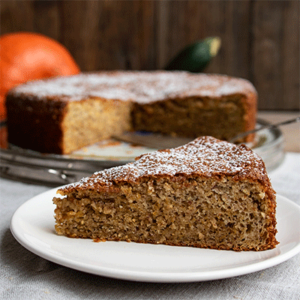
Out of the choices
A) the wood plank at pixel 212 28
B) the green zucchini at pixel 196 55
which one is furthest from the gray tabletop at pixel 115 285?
the wood plank at pixel 212 28

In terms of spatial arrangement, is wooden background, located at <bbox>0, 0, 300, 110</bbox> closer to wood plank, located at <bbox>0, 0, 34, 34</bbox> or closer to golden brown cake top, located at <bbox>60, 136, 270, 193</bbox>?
wood plank, located at <bbox>0, 0, 34, 34</bbox>

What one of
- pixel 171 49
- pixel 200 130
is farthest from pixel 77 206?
pixel 171 49

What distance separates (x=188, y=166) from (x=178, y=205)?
16 centimetres

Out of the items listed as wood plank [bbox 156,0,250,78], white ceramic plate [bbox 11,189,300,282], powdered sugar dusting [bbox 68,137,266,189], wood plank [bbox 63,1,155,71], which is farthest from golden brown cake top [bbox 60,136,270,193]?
wood plank [bbox 63,1,155,71]

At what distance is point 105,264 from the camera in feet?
4.78

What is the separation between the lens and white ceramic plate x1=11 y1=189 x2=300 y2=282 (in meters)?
1.34

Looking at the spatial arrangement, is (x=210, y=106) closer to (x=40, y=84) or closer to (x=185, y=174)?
(x=40, y=84)

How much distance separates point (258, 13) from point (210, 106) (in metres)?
1.99

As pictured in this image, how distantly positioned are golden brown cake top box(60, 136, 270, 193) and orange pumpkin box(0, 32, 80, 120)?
2.74 m

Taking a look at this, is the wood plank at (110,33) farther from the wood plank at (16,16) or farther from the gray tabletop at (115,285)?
the gray tabletop at (115,285)

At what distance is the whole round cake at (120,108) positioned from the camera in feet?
10.2

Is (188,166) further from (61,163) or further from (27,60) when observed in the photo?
(27,60)

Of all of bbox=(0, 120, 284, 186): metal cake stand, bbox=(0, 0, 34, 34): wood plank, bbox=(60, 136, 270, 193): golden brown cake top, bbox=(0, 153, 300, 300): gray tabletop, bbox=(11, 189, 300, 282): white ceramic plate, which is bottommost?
bbox=(0, 120, 284, 186): metal cake stand

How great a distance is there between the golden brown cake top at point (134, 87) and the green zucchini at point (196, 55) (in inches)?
18.3
